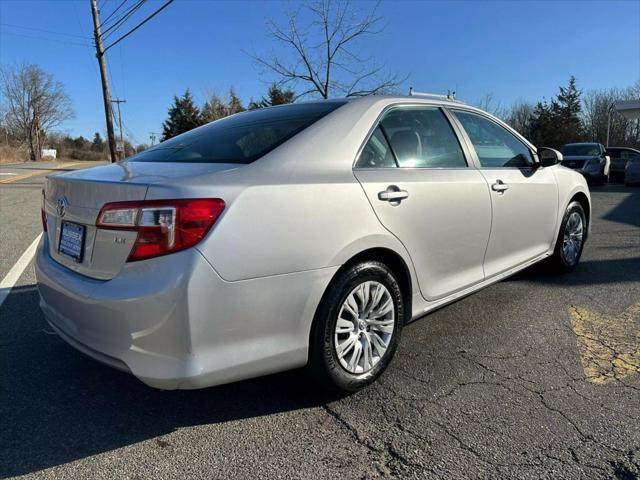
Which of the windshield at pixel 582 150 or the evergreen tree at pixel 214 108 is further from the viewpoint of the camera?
the evergreen tree at pixel 214 108

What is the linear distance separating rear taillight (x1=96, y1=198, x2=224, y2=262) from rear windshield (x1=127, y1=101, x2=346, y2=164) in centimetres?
46

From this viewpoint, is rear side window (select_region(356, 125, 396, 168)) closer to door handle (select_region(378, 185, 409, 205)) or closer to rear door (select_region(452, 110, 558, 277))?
door handle (select_region(378, 185, 409, 205))

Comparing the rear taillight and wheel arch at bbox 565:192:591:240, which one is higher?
the rear taillight

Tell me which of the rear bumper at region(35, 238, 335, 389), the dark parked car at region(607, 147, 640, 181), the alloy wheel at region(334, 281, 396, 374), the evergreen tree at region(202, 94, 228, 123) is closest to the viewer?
the rear bumper at region(35, 238, 335, 389)

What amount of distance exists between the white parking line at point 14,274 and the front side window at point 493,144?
4045 millimetres

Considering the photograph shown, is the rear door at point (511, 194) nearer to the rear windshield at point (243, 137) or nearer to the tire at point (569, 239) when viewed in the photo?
the tire at point (569, 239)

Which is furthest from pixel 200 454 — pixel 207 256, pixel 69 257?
pixel 69 257

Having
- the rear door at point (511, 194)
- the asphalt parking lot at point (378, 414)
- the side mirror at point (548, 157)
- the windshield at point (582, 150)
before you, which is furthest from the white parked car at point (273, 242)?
the windshield at point (582, 150)

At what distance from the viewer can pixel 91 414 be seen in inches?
103

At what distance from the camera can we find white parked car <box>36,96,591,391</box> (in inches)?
83.7

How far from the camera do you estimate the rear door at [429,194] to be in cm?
285

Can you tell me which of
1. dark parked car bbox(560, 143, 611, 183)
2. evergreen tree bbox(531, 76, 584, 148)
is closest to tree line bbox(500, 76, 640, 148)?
evergreen tree bbox(531, 76, 584, 148)

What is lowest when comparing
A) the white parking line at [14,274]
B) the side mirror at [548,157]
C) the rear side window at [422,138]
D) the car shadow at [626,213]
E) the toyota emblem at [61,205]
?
the car shadow at [626,213]

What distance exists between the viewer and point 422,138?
335cm
